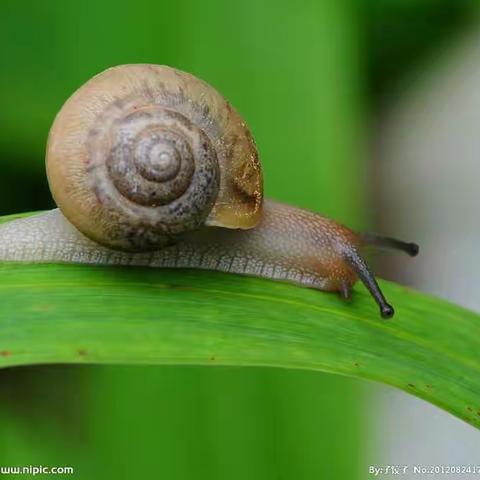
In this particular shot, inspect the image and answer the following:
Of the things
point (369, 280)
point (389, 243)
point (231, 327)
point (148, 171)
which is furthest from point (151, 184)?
point (389, 243)

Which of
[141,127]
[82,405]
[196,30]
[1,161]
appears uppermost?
[196,30]

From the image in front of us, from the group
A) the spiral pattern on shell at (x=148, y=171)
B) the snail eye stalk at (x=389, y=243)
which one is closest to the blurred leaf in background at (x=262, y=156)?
the snail eye stalk at (x=389, y=243)

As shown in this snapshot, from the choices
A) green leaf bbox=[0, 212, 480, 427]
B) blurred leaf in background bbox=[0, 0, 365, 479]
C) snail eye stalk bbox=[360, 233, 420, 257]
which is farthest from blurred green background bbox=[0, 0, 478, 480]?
green leaf bbox=[0, 212, 480, 427]

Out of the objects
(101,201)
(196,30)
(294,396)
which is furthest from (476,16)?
(101,201)

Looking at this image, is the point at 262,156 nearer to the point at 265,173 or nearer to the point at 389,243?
the point at 265,173

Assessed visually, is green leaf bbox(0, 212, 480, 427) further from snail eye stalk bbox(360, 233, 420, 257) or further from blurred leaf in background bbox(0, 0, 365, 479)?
blurred leaf in background bbox(0, 0, 365, 479)

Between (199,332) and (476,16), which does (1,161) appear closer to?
(199,332)

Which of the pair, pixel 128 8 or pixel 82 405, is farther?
pixel 128 8
